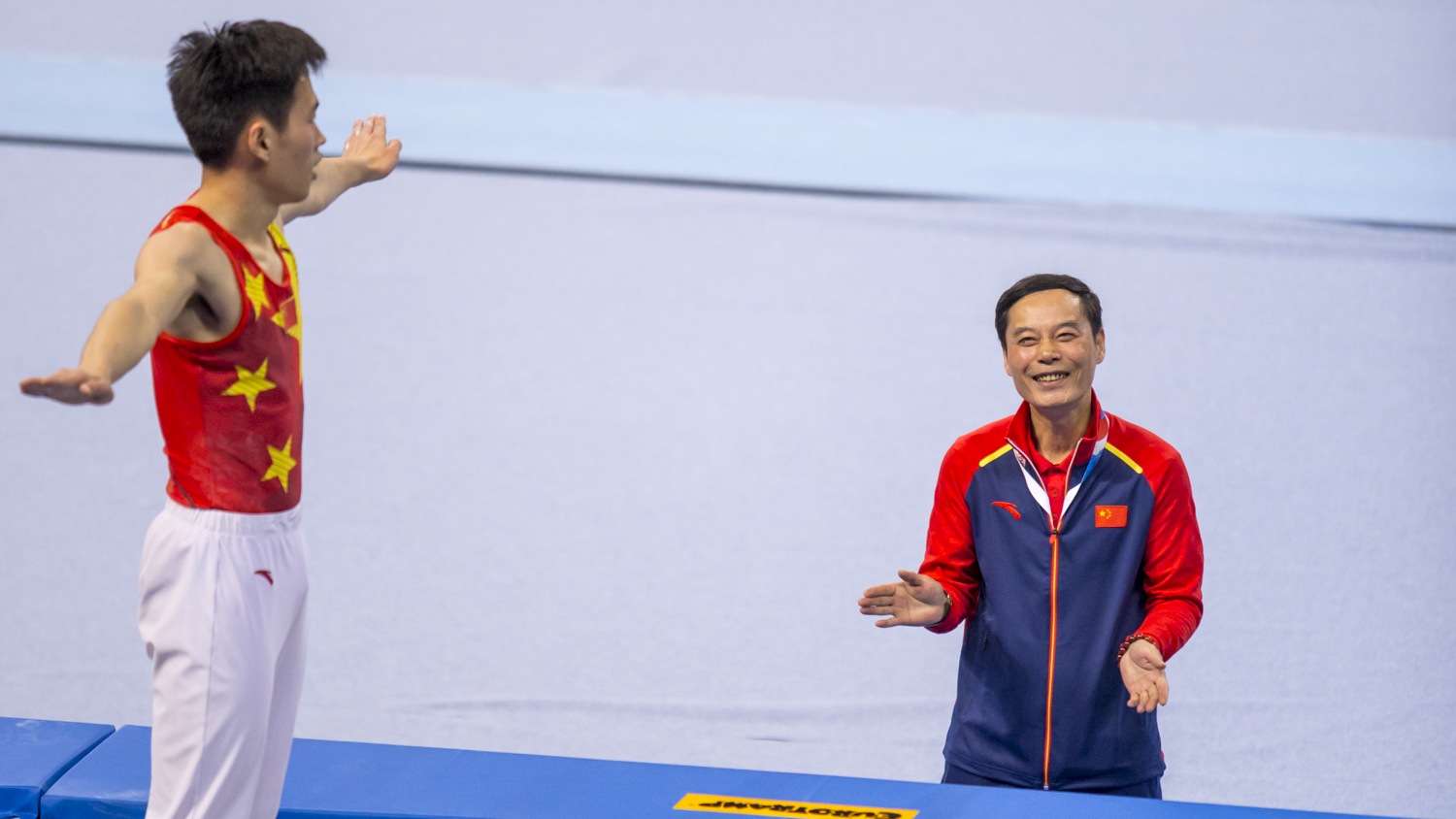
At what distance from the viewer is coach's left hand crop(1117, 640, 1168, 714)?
5.69ft

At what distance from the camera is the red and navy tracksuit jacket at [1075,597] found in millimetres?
1894

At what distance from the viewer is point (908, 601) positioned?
187 centimetres

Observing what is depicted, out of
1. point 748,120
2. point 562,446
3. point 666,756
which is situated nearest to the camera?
point 666,756

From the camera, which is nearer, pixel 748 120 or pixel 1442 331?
pixel 1442 331

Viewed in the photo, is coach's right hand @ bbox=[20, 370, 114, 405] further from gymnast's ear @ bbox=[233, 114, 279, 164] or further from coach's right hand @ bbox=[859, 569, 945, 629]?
coach's right hand @ bbox=[859, 569, 945, 629]

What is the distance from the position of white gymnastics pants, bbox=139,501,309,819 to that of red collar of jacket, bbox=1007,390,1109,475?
3.62 feet

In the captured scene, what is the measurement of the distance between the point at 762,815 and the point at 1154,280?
3792 millimetres

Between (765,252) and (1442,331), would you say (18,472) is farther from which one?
(1442,331)

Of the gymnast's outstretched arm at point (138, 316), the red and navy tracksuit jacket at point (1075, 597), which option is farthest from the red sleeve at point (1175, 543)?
the gymnast's outstretched arm at point (138, 316)

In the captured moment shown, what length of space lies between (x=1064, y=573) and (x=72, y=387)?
4.52ft

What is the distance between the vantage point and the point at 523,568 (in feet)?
11.3

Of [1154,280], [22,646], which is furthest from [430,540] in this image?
[1154,280]

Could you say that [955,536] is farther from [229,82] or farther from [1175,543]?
[229,82]

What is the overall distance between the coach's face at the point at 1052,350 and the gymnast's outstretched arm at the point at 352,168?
1015 mm
